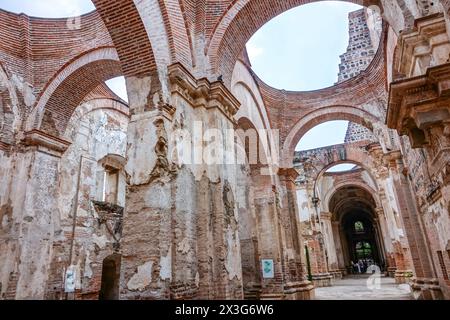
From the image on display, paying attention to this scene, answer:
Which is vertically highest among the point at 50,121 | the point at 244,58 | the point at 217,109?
the point at 244,58

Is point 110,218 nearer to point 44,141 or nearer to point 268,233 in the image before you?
point 44,141

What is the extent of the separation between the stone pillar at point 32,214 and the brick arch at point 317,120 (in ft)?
22.5

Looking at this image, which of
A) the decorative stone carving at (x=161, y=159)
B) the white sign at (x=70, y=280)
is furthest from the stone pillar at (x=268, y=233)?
the decorative stone carving at (x=161, y=159)

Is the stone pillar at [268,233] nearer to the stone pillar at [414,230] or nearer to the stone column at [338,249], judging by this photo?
the stone pillar at [414,230]

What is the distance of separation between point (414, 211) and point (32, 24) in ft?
34.0

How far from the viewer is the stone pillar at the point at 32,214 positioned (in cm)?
619

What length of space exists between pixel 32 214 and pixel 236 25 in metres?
5.46

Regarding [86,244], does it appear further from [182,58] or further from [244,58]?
[244,58]

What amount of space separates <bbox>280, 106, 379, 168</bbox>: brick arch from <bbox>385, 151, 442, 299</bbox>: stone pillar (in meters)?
2.12

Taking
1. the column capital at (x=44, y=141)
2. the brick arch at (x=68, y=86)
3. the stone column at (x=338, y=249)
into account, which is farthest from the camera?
the stone column at (x=338, y=249)

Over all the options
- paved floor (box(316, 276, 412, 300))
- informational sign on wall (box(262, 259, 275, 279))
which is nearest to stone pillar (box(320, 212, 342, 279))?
paved floor (box(316, 276, 412, 300))

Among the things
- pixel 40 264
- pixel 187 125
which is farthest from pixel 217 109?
pixel 40 264

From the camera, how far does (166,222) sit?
387cm

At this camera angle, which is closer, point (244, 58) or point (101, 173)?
point (244, 58)
